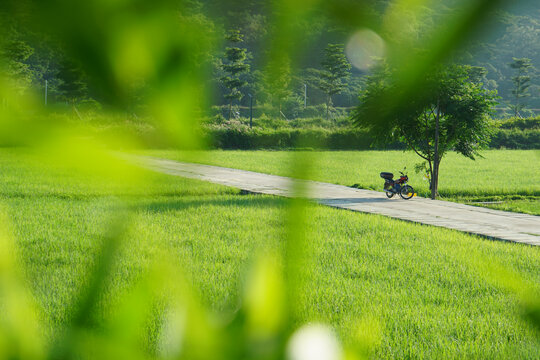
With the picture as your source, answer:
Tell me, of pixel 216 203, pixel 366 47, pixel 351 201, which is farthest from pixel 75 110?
pixel 351 201

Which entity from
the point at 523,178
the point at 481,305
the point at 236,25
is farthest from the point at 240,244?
the point at 523,178

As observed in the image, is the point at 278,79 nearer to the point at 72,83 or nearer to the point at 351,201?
the point at 72,83

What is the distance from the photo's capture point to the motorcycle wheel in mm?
9133

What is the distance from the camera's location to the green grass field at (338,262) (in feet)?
9.07

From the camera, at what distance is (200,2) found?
0.29 metres

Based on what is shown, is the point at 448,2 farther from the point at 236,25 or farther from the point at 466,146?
the point at 466,146

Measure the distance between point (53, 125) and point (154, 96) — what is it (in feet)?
0.15

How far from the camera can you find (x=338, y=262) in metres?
4.79

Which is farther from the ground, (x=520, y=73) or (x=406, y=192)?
(x=520, y=73)

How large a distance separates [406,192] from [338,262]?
4.68 metres

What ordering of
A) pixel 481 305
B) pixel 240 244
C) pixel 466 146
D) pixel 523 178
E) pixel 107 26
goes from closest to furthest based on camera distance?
1. pixel 107 26
2. pixel 481 305
3. pixel 240 244
4. pixel 466 146
5. pixel 523 178

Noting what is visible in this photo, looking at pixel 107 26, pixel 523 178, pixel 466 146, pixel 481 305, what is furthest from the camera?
pixel 523 178

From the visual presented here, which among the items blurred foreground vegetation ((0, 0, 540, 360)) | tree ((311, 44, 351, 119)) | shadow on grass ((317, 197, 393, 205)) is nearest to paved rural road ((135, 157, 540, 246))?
shadow on grass ((317, 197, 393, 205))

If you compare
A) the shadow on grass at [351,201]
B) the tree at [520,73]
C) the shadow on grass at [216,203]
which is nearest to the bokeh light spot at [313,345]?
the tree at [520,73]
